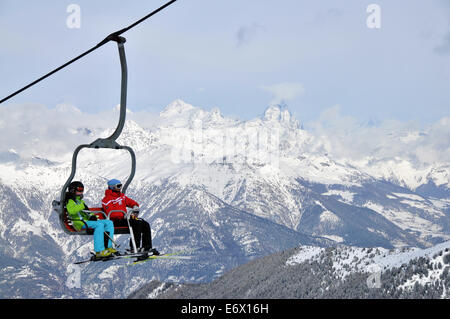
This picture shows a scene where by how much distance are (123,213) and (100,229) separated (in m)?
1.17

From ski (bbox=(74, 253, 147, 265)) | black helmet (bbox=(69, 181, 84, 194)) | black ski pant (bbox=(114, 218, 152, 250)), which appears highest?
black helmet (bbox=(69, 181, 84, 194))

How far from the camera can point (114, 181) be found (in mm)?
24969

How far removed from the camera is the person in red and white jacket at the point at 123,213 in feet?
82.3

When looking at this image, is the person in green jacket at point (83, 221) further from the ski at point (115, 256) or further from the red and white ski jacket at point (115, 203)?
the red and white ski jacket at point (115, 203)

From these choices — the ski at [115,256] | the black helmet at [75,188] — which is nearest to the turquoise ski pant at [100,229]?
the ski at [115,256]

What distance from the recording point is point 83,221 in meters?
24.6

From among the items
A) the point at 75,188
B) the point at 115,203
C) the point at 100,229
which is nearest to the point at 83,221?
the point at 100,229

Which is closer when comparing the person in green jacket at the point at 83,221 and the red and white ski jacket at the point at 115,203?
the person in green jacket at the point at 83,221

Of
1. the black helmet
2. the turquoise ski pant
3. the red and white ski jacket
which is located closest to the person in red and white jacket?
the red and white ski jacket

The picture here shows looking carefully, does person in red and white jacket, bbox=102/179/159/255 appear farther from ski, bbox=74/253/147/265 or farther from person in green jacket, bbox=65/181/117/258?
ski, bbox=74/253/147/265

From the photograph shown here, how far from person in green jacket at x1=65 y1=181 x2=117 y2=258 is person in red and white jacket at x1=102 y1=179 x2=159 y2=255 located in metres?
0.51

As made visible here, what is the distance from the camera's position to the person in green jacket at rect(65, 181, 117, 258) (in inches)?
961

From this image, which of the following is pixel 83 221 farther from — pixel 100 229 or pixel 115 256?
pixel 115 256
